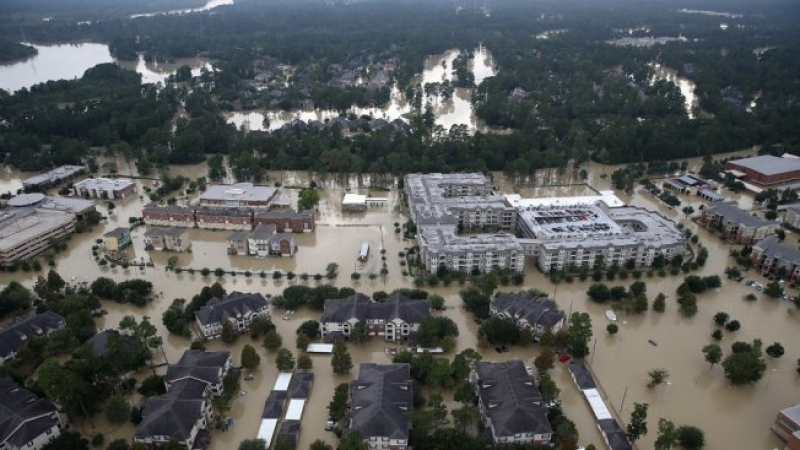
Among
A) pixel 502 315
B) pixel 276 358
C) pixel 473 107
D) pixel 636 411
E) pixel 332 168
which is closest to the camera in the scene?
pixel 636 411

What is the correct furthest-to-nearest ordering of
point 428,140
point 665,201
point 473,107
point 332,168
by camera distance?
point 473,107, point 428,140, point 332,168, point 665,201

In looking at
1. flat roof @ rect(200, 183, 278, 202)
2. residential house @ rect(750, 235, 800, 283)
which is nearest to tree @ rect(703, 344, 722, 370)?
residential house @ rect(750, 235, 800, 283)

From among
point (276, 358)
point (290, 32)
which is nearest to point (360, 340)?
point (276, 358)

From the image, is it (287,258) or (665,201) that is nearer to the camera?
(287,258)

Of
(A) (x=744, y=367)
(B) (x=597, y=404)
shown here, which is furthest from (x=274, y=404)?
(A) (x=744, y=367)

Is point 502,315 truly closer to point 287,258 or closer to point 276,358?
point 276,358

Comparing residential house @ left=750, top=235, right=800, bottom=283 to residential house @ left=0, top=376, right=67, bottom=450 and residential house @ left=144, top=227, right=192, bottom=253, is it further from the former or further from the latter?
residential house @ left=0, top=376, right=67, bottom=450
